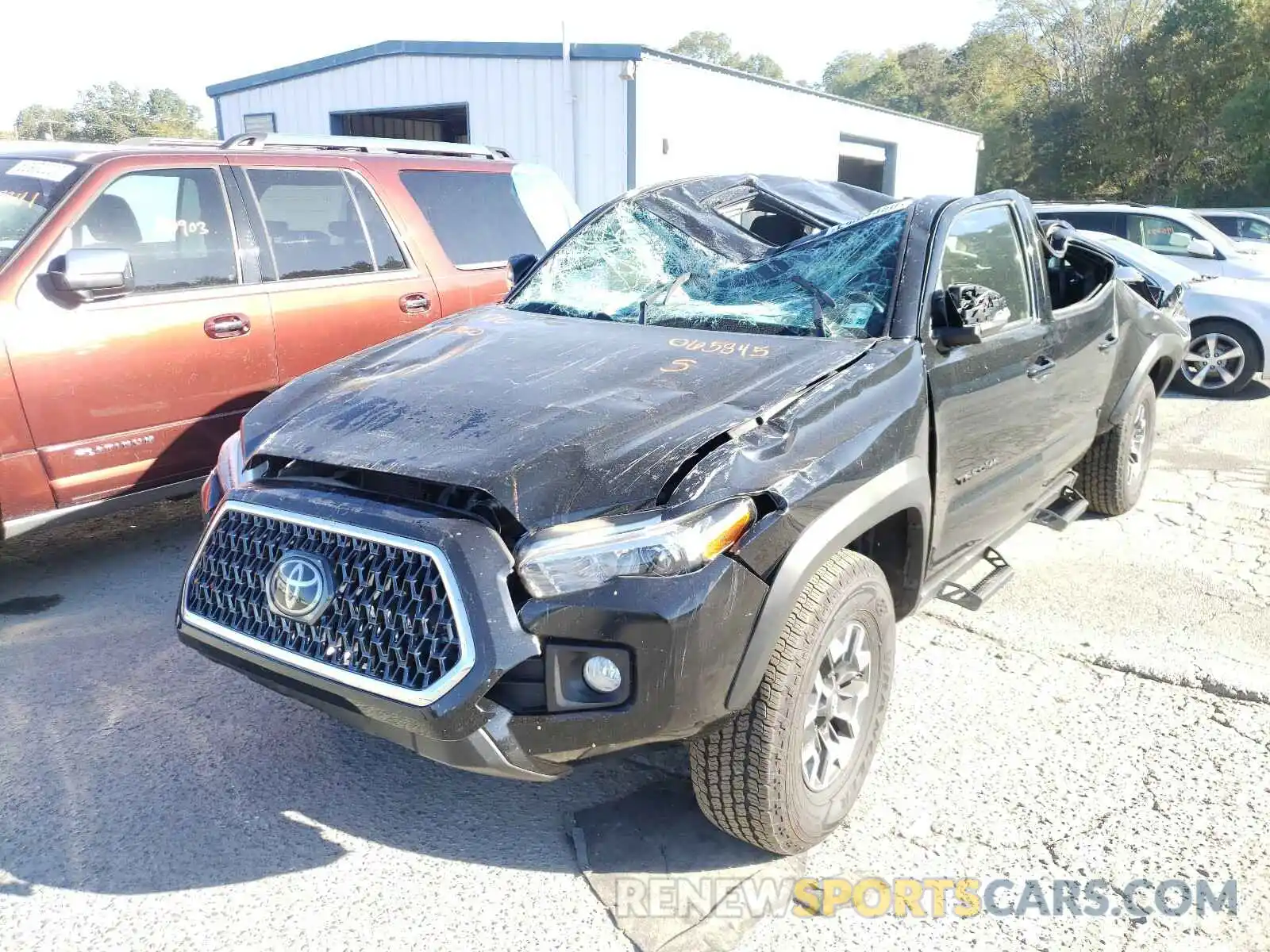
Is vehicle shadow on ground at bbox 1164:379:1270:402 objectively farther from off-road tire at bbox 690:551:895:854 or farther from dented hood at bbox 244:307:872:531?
off-road tire at bbox 690:551:895:854

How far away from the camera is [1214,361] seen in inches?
344

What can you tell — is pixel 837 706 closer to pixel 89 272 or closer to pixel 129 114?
pixel 89 272

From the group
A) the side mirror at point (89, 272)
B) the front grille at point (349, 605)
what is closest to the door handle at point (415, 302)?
the side mirror at point (89, 272)

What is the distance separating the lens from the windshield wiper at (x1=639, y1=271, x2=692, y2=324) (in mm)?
3615

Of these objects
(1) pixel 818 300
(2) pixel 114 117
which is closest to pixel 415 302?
(1) pixel 818 300

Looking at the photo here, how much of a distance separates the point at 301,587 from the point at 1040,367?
289 cm

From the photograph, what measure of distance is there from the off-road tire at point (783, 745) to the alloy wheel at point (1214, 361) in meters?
7.66

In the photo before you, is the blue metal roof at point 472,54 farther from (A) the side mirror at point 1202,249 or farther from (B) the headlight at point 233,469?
(B) the headlight at point 233,469

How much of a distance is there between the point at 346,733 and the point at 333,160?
3367 millimetres

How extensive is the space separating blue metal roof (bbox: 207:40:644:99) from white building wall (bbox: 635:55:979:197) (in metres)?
0.66

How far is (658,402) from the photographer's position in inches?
107

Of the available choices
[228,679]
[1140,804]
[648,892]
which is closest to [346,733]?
[228,679]

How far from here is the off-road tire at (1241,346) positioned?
8.55m

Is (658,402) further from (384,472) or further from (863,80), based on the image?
(863,80)
